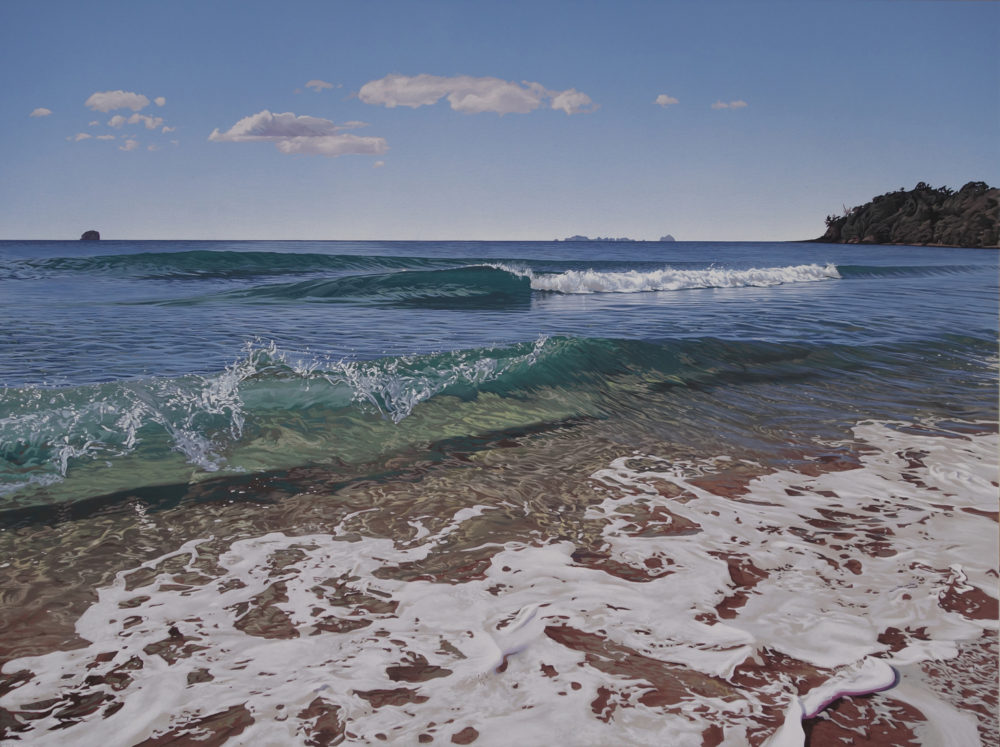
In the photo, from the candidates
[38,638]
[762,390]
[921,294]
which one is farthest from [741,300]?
[38,638]

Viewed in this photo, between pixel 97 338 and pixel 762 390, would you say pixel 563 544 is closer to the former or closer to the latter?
pixel 762 390

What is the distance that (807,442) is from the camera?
4992mm

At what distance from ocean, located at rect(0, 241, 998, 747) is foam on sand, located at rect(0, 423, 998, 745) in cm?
1

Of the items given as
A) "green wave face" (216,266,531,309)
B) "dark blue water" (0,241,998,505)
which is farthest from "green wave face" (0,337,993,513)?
"green wave face" (216,266,531,309)

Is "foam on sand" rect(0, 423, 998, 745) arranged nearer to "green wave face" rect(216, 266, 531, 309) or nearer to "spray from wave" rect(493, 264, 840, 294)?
"green wave face" rect(216, 266, 531, 309)

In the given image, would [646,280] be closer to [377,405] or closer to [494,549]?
[377,405]

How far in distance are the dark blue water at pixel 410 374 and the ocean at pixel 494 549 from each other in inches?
1.7

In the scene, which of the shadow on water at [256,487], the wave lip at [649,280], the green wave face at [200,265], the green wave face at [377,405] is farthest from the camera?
the green wave face at [200,265]

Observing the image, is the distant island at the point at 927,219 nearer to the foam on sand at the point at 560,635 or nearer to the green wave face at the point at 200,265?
the green wave face at the point at 200,265

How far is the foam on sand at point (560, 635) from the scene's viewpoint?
1991mm

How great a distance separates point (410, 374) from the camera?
20.4 feet

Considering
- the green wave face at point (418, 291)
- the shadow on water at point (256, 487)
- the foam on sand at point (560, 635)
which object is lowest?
the foam on sand at point (560, 635)

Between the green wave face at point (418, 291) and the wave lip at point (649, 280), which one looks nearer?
the green wave face at point (418, 291)

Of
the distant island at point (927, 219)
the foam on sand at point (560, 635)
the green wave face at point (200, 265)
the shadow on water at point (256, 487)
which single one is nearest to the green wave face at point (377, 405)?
the shadow on water at point (256, 487)
